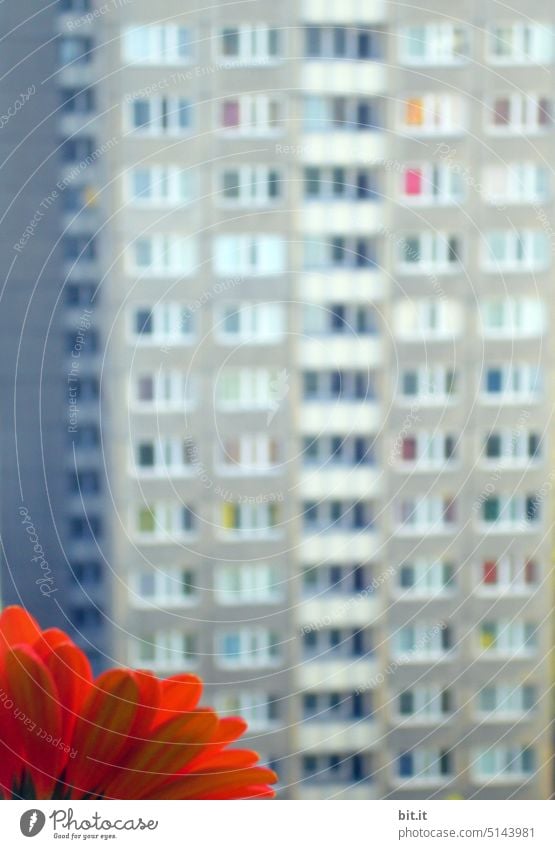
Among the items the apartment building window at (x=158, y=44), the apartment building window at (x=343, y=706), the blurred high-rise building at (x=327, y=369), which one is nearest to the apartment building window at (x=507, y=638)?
the blurred high-rise building at (x=327, y=369)

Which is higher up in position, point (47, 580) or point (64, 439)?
point (64, 439)

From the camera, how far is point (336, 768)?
82cm

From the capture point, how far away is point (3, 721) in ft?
2.46

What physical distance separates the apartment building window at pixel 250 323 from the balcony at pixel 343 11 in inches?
9.2

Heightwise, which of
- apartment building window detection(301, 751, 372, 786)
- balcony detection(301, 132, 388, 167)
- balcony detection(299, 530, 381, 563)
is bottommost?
apartment building window detection(301, 751, 372, 786)

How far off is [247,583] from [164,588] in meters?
0.07

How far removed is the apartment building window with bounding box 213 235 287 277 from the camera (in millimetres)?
788

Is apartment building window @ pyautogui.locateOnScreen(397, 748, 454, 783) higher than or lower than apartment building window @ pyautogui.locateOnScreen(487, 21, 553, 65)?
lower

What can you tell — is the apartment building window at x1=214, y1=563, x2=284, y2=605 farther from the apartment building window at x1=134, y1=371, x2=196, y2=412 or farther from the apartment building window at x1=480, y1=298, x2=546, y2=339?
the apartment building window at x1=480, y1=298, x2=546, y2=339

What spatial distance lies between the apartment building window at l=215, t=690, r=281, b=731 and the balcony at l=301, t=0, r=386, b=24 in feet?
1.85

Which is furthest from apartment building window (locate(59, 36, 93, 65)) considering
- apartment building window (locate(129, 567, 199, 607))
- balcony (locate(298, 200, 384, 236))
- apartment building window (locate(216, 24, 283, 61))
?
apartment building window (locate(129, 567, 199, 607))

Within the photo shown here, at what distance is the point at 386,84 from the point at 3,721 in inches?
23.3

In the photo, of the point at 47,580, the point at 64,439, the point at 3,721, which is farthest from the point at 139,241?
the point at 3,721
